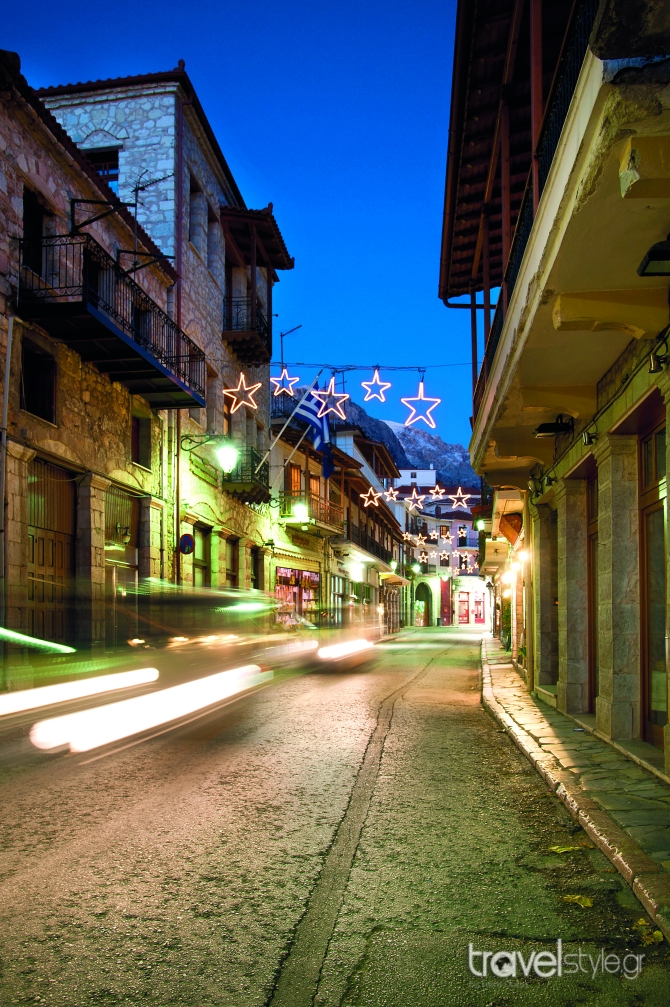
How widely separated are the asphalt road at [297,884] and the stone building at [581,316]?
6.54 feet

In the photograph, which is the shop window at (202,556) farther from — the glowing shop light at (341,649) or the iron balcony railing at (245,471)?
the glowing shop light at (341,649)

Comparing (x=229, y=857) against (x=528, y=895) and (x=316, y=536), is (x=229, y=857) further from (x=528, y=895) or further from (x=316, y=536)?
(x=316, y=536)

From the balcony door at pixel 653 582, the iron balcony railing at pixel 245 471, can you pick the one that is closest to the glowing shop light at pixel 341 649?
the iron balcony railing at pixel 245 471

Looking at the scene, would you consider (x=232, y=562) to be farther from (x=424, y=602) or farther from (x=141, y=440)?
(x=424, y=602)

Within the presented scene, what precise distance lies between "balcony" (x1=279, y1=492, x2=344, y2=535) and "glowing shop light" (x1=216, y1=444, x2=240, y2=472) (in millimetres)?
8172

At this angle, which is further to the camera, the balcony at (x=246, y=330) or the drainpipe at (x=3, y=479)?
the balcony at (x=246, y=330)

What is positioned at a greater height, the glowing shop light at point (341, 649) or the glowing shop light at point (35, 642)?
the glowing shop light at point (35, 642)

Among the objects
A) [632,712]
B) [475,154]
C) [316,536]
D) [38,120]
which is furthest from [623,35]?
[316,536]

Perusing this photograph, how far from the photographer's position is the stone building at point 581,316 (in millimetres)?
4402

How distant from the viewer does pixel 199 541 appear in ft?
72.8

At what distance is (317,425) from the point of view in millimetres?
26859

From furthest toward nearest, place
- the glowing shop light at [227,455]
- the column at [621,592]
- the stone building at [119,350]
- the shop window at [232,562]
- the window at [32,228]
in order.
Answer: the shop window at [232,562], the glowing shop light at [227,455], the window at [32,228], the stone building at [119,350], the column at [621,592]

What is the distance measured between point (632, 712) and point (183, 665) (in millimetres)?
9409

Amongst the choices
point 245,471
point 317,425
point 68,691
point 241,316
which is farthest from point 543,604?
point 241,316
